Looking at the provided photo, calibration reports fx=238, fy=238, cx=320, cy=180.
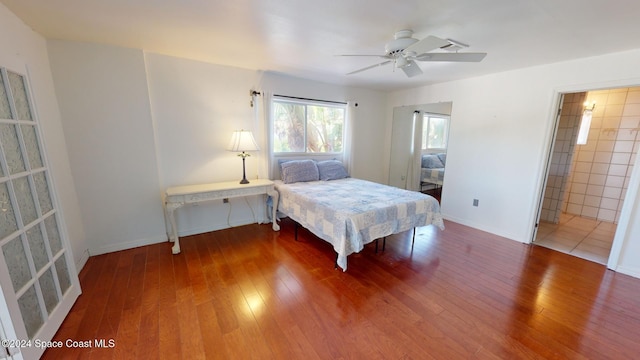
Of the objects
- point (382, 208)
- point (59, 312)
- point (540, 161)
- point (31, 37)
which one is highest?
point (31, 37)

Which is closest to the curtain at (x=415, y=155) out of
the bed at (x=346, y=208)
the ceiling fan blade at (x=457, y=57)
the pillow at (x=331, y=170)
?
the pillow at (x=331, y=170)

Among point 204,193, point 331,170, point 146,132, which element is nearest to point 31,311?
point 204,193

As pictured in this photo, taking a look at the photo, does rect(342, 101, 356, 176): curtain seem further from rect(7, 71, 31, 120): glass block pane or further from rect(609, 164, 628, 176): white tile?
rect(609, 164, 628, 176): white tile

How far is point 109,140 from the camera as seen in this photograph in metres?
2.54

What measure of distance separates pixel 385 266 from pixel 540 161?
2.33 m

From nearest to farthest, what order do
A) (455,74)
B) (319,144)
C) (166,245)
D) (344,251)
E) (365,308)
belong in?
(365,308) < (344,251) < (166,245) < (455,74) < (319,144)

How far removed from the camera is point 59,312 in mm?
1658

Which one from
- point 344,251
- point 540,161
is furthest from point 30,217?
point 540,161

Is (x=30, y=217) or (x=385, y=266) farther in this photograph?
(x=385, y=266)

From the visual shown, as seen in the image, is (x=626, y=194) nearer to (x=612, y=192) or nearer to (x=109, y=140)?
(x=612, y=192)

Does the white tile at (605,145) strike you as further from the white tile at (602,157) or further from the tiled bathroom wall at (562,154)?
the tiled bathroom wall at (562,154)

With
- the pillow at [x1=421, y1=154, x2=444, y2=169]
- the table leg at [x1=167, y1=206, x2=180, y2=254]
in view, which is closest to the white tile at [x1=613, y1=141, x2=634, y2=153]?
the pillow at [x1=421, y1=154, x2=444, y2=169]

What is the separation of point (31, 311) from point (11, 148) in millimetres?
1004

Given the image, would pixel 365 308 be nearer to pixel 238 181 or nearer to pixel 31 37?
pixel 238 181
